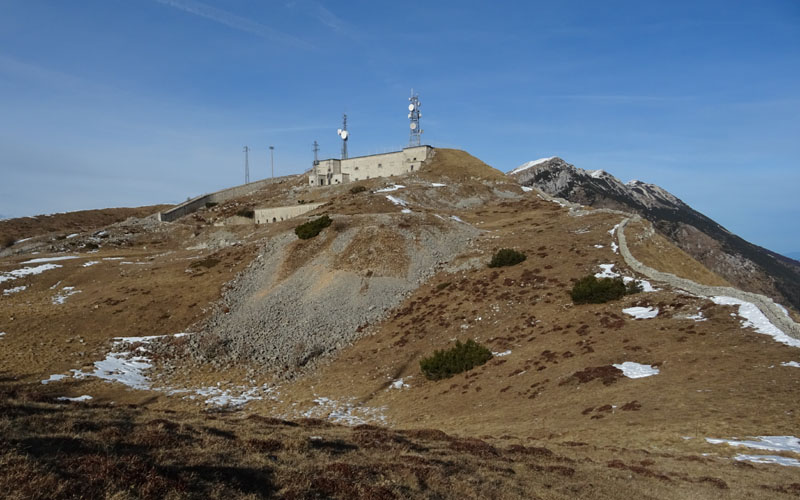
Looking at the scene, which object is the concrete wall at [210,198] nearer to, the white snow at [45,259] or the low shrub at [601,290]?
the white snow at [45,259]

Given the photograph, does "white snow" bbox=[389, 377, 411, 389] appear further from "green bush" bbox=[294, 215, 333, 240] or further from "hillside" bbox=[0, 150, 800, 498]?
"green bush" bbox=[294, 215, 333, 240]

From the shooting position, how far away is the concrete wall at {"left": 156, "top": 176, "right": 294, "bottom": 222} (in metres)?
107

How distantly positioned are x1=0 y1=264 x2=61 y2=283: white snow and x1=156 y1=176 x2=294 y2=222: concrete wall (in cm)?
4012

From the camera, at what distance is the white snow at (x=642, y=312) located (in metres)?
33.8

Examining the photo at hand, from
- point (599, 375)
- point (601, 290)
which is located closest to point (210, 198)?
point (601, 290)

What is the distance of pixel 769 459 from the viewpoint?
16.8 m

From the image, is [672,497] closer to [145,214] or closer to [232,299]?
[232,299]

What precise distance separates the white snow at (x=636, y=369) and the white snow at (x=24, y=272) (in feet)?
214

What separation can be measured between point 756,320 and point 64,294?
6433 centimetres

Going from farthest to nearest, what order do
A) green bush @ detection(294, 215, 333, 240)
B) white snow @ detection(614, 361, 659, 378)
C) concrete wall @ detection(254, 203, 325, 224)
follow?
1. concrete wall @ detection(254, 203, 325, 224)
2. green bush @ detection(294, 215, 333, 240)
3. white snow @ detection(614, 361, 659, 378)

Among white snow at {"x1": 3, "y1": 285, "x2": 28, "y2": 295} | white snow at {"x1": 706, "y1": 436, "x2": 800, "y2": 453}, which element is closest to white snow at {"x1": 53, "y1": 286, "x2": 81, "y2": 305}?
white snow at {"x1": 3, "y1": 285, "x2": 28, "y2": 295}

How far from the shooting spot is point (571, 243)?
5403 centimetres

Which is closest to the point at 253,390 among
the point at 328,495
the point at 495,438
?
the point at 495,438

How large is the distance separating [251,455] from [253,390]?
2622 centimetres
